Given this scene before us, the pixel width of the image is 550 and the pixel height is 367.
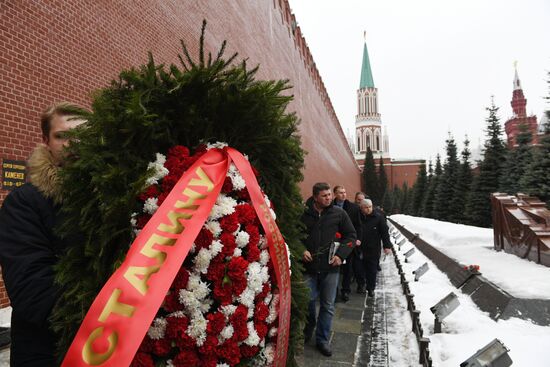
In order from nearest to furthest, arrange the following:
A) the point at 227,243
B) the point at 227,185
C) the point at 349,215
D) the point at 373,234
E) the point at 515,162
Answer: the point at 227,243 → the point at 227,185 → the point at 349,215 → the point at 373,234 → the point at 515,162

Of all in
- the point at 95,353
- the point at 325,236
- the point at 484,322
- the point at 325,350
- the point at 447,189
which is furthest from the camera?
the point at 447,189

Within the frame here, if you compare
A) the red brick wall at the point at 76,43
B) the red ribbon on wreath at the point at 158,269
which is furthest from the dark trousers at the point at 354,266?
the red ribbon on wreath at the point at 158,269

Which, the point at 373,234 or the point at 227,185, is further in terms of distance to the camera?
the point at 373,234

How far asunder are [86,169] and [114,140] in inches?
5.9

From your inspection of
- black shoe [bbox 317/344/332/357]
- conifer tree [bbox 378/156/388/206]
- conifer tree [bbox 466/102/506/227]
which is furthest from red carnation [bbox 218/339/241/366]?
conifer tree [bbox 378/156/388/206]

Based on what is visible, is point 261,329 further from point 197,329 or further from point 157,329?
point 157,329

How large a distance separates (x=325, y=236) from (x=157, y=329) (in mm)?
2766

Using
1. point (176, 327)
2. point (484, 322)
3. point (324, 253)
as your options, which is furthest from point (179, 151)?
point (484, 322)

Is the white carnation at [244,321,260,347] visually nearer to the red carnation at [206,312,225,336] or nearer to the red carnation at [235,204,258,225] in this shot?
the red carnation at [206,312,225,336]

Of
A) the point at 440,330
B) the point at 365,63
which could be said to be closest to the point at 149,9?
the point at 440,330

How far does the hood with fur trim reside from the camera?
56.2 inches

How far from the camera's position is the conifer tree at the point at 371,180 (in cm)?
7162

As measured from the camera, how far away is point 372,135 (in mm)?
81812

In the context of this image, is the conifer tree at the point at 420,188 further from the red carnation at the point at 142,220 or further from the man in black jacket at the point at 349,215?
the red carnation at the point at 142,220
